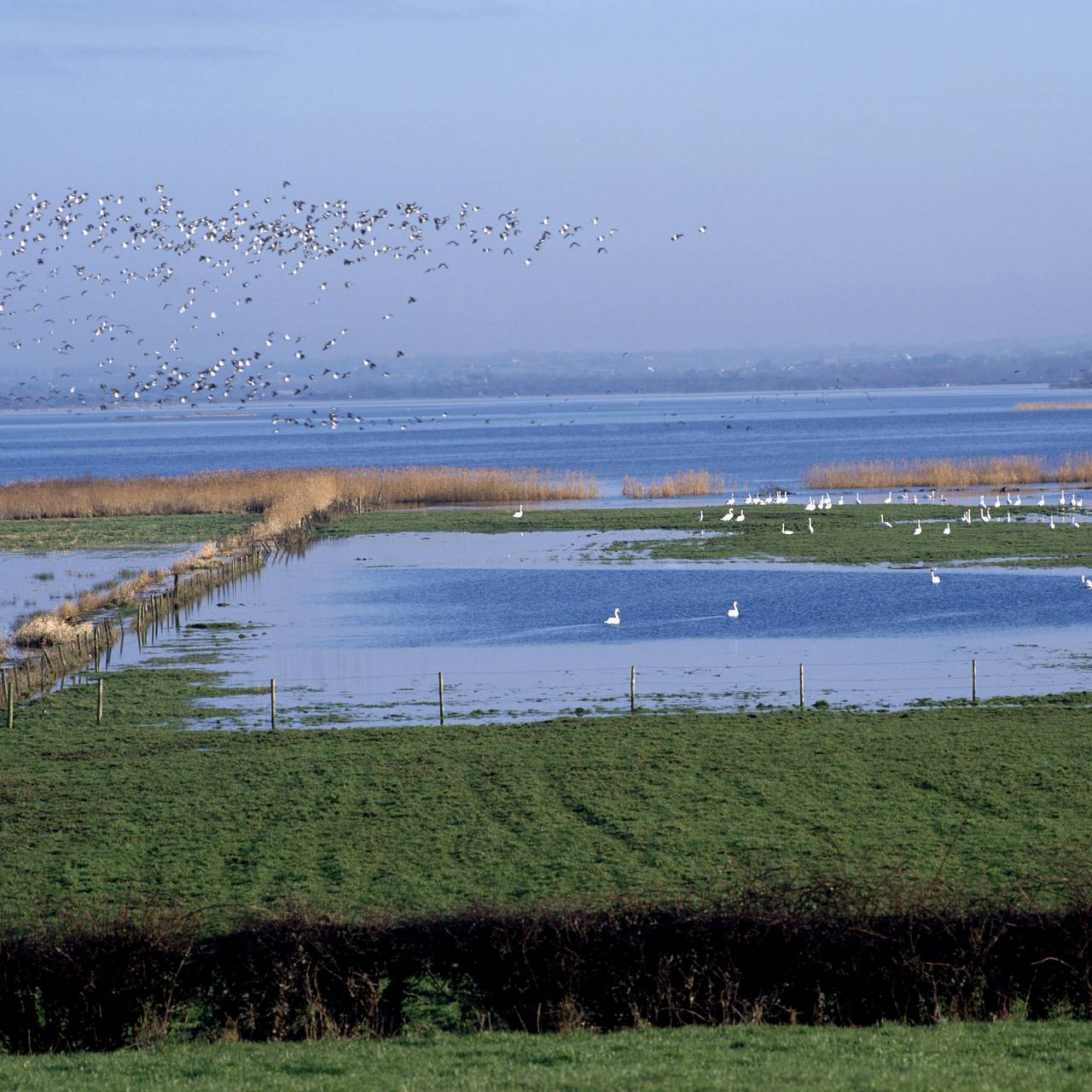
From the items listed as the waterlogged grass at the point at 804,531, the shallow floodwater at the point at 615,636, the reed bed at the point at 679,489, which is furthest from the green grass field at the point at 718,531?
the reed bed at the point at 679,489

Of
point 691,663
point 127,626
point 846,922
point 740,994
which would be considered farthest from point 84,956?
point 127,626

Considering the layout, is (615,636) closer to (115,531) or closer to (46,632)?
(46,632)

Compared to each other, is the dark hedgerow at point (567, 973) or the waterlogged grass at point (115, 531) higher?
the waterlogged grass at point (115, 531)

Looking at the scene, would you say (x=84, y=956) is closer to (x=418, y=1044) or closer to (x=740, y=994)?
(x=418, y=1044)

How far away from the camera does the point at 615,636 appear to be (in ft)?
130

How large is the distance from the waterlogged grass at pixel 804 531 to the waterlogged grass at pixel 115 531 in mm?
5731

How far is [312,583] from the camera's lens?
172ft

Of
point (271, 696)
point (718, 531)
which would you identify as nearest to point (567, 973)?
point (271, 696)

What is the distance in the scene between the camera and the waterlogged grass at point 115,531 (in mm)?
65750

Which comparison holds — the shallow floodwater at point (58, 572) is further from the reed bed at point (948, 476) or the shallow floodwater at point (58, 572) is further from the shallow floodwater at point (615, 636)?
the reed bed at point (948, 476)

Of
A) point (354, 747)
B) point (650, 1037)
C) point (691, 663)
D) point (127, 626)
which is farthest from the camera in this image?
point (127, 626)

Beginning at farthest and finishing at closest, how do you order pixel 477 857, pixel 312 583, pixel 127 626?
pixel 312 583 → pixel 127 626 → pixel 477 857

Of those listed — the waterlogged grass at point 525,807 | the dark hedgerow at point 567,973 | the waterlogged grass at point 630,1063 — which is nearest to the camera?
the waterlogged grass at point 630,1063

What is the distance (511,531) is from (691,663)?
34.8 meters
